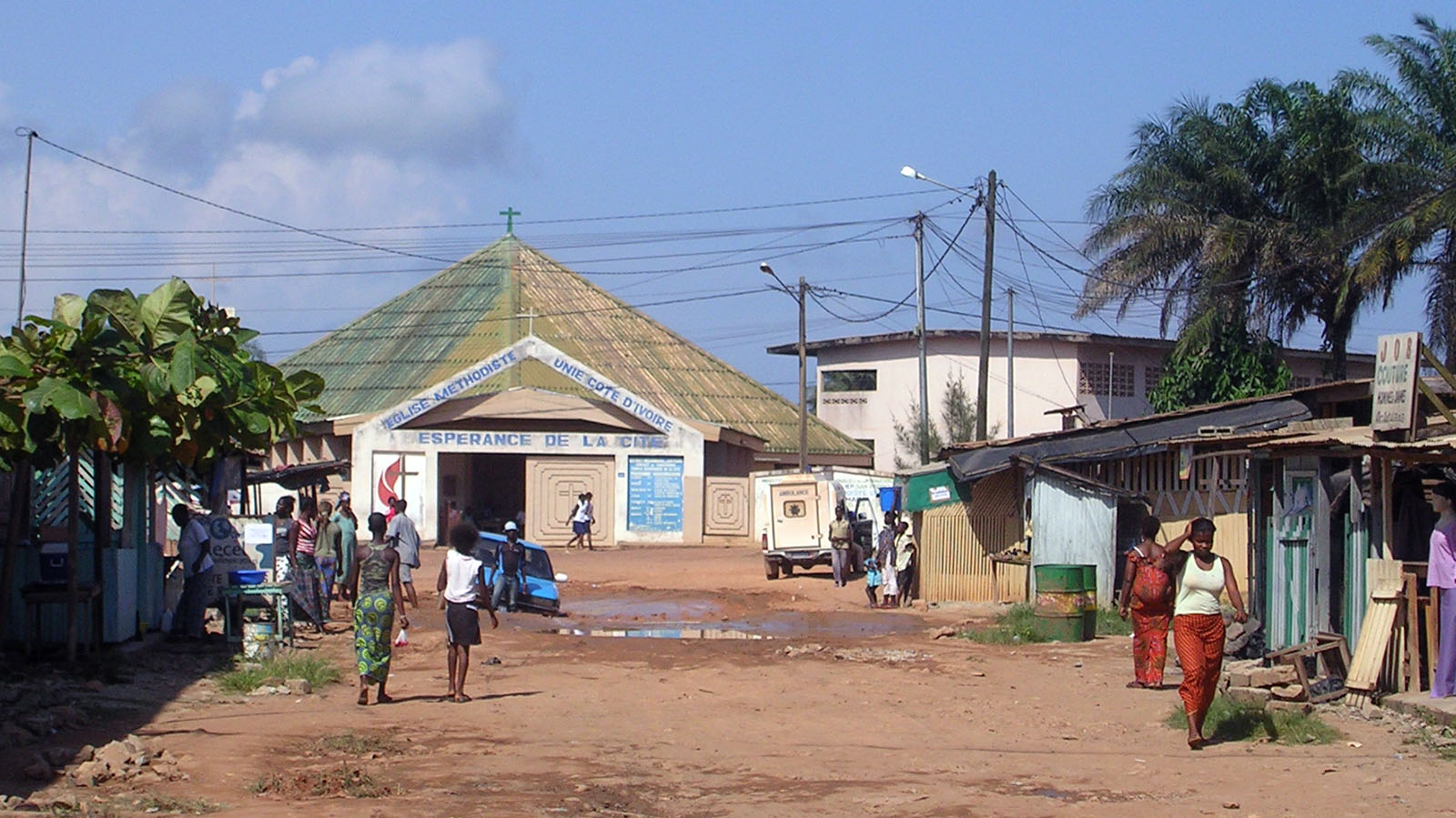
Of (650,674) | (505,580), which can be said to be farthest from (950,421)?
(650,674)

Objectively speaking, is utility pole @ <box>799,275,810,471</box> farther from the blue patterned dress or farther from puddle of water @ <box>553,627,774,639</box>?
the blue patterned dress

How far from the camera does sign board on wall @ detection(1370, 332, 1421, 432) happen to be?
41.5ft

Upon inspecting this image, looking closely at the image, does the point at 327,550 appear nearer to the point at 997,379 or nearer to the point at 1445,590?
the point at 1445,590

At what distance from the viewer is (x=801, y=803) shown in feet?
30.3

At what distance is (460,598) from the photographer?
13.4 meters

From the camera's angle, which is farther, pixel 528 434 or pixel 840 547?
pixel 528 434

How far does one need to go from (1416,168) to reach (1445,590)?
25237 millimetres

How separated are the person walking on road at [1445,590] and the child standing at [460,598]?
293 inches

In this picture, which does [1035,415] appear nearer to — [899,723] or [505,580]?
[505,580]

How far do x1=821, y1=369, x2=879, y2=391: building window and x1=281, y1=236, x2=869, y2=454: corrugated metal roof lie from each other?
635 centimetres

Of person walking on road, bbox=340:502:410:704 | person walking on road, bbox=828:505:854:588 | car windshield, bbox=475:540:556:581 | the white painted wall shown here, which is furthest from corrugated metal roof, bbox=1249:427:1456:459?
the white painted wall

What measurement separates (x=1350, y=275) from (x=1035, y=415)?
884 inches

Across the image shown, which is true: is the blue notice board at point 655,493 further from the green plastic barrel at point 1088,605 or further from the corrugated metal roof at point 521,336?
the green plastic barrel at point 1088,605

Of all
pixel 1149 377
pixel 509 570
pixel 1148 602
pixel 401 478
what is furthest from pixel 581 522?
pixel 1148 602
